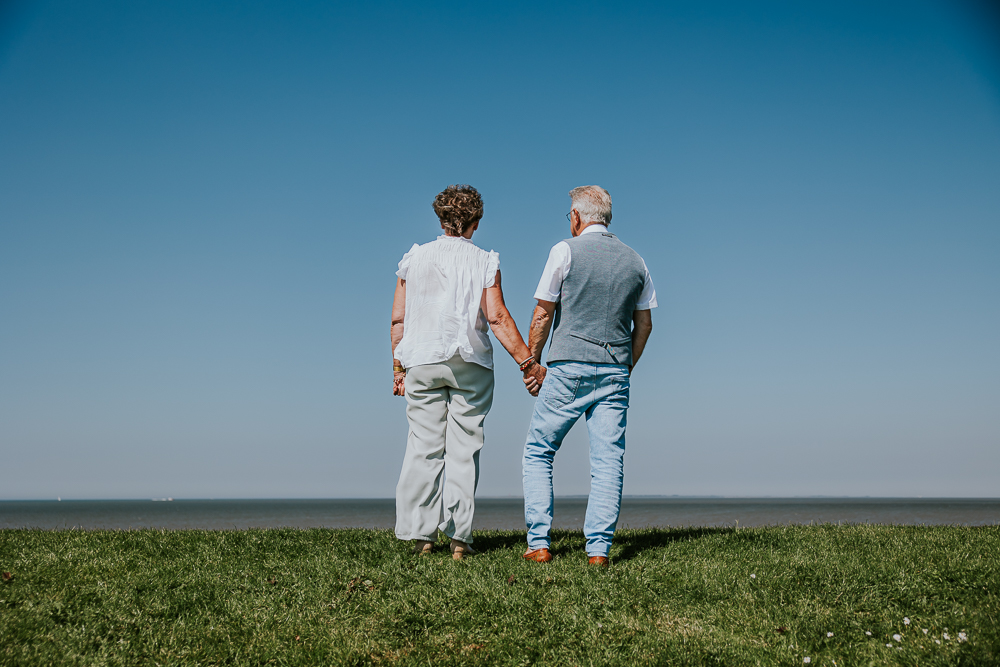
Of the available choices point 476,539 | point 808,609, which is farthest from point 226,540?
point 808,609

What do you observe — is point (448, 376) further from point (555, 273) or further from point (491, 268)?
point (555, 273)

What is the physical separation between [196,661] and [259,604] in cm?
67

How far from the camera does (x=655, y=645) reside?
3.60m

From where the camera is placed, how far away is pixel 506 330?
533cm

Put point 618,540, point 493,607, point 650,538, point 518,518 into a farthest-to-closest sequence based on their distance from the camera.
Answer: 1. point 518,518
2. point 650,538
3. point 618,540
4. point 493,607

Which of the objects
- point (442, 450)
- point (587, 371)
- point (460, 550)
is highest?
point (587, 371)

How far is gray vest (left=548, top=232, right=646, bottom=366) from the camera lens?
5.14 m

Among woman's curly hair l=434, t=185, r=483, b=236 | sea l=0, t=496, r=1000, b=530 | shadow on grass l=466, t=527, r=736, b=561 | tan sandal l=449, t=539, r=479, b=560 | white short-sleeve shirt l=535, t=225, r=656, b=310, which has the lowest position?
sea l=0, t=496, r=1000, b=530

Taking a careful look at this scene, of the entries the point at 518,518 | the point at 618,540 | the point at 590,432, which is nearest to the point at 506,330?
the point at 590,432

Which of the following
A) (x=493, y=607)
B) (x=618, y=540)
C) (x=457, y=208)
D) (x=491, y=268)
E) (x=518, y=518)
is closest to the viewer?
(x=493, y=607)

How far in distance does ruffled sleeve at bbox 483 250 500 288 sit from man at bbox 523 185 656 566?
1.35 ft

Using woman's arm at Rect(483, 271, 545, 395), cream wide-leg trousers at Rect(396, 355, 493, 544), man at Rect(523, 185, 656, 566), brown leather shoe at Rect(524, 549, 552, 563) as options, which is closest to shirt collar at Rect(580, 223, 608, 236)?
man at Rect(523, 185, 656, 566)

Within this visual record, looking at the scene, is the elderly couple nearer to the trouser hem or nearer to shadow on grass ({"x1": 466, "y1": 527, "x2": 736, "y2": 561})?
the trouser hem

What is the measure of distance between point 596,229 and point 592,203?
256mm
